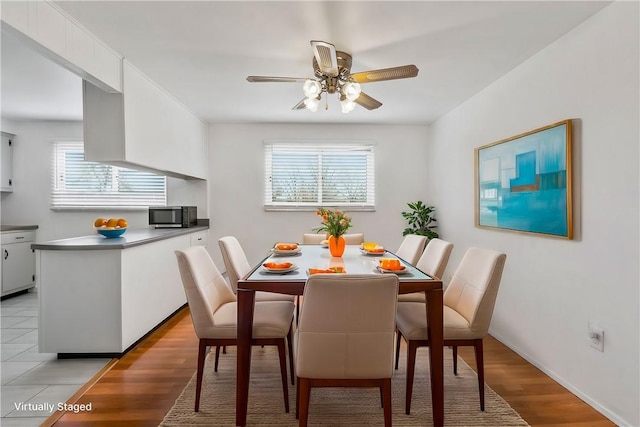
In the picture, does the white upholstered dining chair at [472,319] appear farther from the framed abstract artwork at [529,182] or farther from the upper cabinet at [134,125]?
the upper cabinet at [134,125]

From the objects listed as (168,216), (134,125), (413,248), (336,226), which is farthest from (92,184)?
(413,248)

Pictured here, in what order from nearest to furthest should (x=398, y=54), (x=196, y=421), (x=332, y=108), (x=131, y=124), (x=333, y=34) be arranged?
(x=196, y=421) < (x=333, y=34) < (x=398, y=54) < (x=131, y=124) < (x=332, y=108)

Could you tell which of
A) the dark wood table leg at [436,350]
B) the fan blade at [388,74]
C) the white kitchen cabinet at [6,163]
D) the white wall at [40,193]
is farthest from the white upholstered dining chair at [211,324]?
the white kitchen cabinet at [6,163]

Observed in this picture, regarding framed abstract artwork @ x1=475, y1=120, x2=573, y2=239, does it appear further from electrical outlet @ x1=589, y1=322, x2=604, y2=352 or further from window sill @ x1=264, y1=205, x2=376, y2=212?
window sill @ x1=264, y1=205, x2=376, y2=212

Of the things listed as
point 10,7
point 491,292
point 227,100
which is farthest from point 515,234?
point 10,7

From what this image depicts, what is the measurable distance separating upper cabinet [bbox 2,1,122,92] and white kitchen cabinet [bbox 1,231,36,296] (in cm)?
294

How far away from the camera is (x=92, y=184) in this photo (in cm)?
464

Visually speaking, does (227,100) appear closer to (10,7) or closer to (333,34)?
(333,34)

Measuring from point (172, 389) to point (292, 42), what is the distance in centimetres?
246

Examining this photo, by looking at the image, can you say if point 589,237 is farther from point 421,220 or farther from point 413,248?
point 421,220

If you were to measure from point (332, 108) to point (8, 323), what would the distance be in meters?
4.03

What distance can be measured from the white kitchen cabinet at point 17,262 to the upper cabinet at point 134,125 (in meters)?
2.37

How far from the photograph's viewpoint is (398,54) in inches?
104

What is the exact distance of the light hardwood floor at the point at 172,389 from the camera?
1.94m
